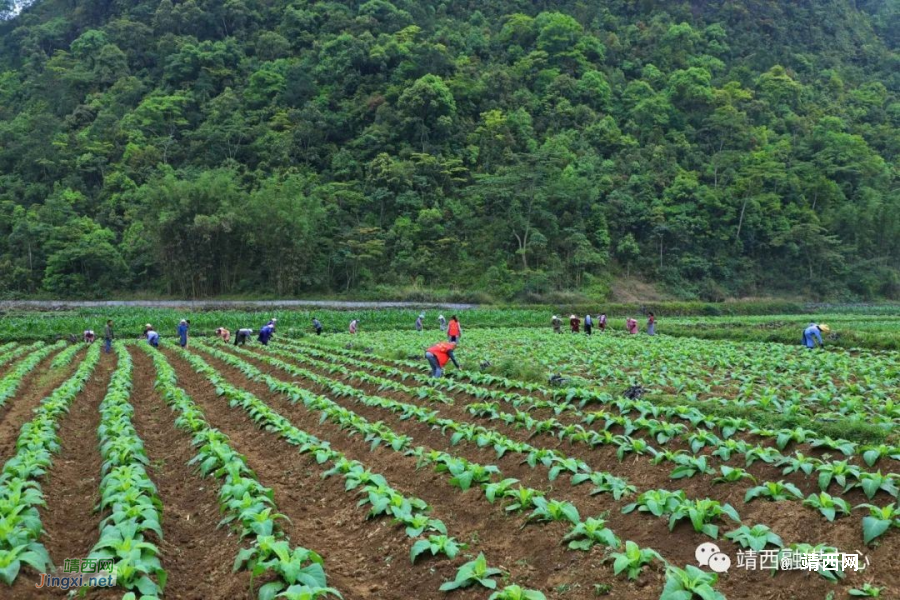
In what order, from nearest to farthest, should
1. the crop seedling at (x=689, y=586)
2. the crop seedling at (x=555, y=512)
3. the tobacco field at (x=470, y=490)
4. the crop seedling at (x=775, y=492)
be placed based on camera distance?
the crop seedling at (x=689, y=586) < the tobacco field at (x=470, y=490) < the crop seedling at (x=555, y=512) < the crop seedling at (x=775, y=492)

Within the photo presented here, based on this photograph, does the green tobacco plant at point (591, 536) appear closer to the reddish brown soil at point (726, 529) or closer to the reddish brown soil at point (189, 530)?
the reddish brown soil at point (726, 529)

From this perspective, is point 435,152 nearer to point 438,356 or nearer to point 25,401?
point 438,356

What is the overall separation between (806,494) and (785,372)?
10382 millimetres

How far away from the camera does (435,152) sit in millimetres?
64562

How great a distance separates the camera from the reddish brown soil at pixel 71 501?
522 cm

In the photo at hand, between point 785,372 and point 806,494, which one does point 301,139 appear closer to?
point 785,372

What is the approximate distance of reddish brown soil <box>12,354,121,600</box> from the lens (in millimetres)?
5219

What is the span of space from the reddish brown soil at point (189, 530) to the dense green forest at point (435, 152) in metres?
43.2

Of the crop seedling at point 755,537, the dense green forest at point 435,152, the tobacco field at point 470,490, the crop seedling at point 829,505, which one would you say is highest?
the dense green forest at point 435,152

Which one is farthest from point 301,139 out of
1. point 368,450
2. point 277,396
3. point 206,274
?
point 368,450

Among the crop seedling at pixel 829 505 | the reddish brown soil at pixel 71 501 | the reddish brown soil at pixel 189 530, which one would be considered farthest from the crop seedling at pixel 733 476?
the reddish brown soil at pixel 71 501

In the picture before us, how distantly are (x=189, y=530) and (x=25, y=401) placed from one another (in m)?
11.3

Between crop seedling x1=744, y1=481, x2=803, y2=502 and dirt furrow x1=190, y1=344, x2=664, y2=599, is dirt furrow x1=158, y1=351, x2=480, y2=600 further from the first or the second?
crop seedling x1=744, y1=481, x2=803, y2=502

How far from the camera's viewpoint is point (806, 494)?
661 centimetres
